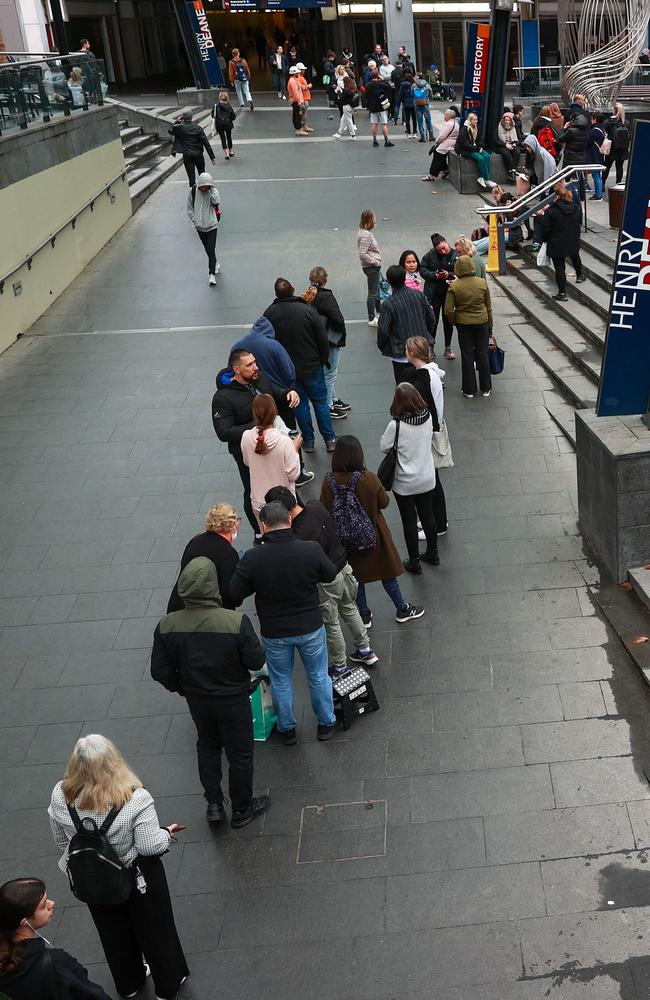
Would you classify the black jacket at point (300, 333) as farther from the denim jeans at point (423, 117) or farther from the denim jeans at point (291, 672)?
the denim jeans at point (423, 117)

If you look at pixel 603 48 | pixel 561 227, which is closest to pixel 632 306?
pixel 561 227

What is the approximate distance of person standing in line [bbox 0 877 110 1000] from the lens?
11.9ft

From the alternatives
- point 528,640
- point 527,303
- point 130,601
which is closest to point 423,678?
point 528,640

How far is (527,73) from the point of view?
29.9 meters

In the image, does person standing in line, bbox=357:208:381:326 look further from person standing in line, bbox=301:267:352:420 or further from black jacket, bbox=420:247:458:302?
person standing in line, bbox=301:267:352:420

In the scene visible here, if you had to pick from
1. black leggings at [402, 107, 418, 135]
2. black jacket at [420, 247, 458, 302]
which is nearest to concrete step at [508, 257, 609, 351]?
black jacket at [420, 247, 458, 302]

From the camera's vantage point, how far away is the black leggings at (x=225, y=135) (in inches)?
939

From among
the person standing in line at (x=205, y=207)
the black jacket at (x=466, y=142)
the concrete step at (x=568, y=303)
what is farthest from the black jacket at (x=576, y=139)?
the person standing in line at (x=205, y=207)

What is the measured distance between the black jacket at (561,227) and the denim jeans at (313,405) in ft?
13.7

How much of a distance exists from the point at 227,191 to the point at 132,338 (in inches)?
348

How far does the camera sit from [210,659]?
17.3 ft

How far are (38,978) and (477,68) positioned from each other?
1999 cm

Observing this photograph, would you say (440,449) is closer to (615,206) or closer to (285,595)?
(285,595)

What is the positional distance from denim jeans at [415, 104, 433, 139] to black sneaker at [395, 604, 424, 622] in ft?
68.8
